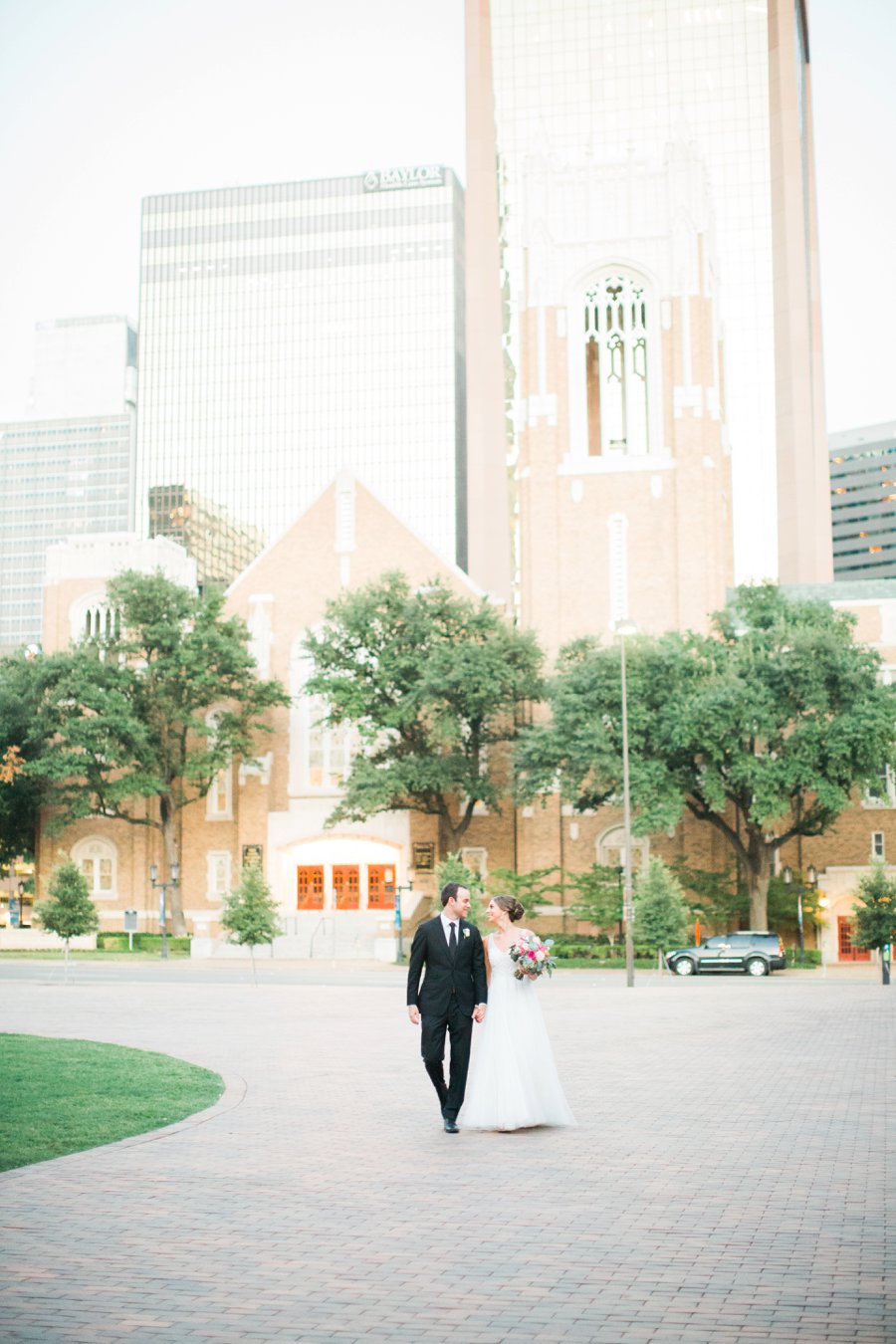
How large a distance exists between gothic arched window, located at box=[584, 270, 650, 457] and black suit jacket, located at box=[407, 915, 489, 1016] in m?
48.8

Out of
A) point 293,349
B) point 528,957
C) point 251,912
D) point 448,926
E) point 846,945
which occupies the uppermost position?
point 293,349

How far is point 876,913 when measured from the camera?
38.9 metres

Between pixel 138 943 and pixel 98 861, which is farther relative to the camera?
pixel 98 861

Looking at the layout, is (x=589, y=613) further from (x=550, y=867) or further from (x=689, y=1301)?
(x=689, y=1301)

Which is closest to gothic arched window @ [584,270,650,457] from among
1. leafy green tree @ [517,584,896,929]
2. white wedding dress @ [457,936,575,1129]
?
leafy green tree @ [517,584,896,929]

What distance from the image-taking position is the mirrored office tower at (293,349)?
132m

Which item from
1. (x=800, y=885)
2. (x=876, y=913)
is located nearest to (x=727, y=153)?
(x=800, y=885)

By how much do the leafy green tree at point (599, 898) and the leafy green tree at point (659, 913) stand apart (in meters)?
7.27

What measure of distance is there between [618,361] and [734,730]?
21.4 meters

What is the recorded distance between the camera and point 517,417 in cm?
6138

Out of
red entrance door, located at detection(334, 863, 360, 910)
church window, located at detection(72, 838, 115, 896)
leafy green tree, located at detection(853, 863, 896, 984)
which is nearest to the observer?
leafy green tree, located at detection(853, 863, 896, 984)

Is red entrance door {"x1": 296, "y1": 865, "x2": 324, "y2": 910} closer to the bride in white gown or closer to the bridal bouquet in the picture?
the bride in white gown

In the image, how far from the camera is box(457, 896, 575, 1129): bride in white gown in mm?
11891

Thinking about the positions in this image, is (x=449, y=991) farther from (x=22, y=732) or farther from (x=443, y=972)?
(x=22, y=732)
